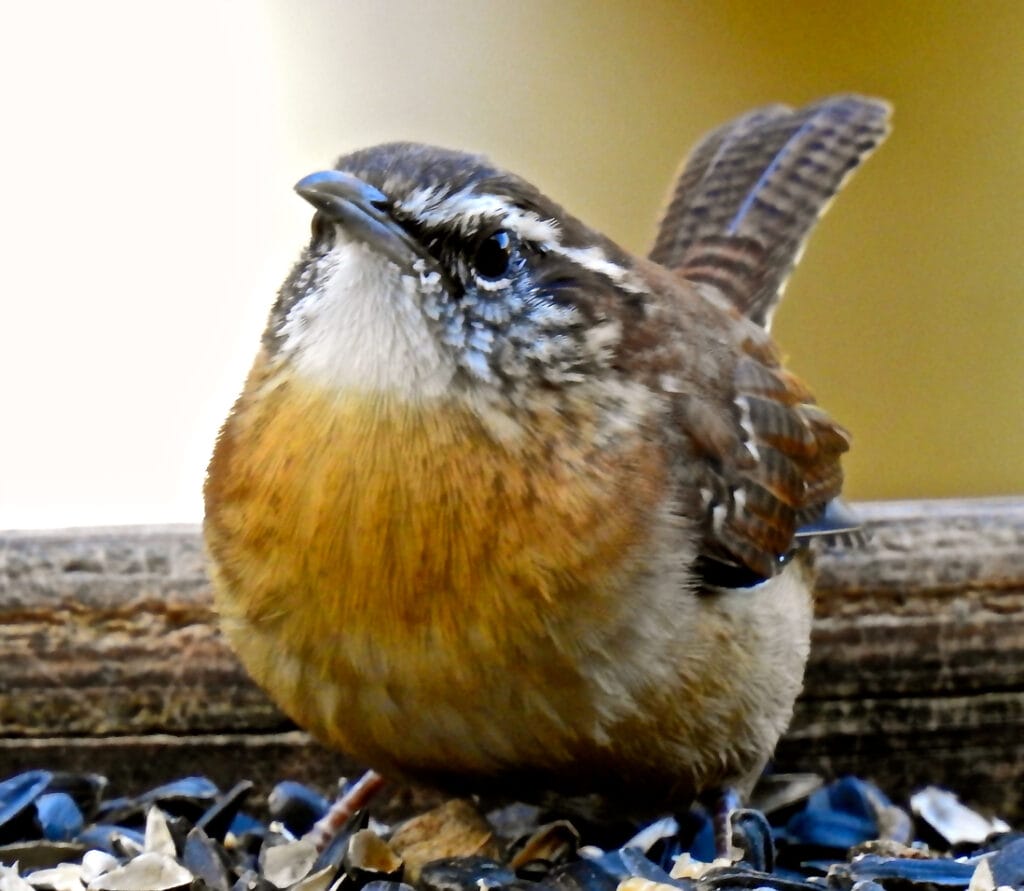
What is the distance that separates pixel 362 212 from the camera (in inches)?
81.9

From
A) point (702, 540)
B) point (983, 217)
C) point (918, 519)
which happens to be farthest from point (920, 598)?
point (983, 217)

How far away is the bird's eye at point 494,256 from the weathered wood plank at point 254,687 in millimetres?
888

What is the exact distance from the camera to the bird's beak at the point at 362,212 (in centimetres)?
207

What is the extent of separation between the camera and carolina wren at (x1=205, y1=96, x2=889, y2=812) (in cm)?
213

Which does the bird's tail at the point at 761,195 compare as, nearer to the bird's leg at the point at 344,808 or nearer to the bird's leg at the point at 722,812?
the bird's leg at the point at 722,812

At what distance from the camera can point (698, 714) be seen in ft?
7.85

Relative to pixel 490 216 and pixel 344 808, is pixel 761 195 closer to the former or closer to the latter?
pixel 490 216

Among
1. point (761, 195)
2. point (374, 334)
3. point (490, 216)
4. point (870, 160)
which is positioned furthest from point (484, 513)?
point (870, 160)

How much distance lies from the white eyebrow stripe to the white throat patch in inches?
3.5

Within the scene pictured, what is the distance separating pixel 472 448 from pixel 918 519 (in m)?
1.07

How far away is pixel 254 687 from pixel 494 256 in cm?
97

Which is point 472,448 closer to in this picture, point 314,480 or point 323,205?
point 314,480

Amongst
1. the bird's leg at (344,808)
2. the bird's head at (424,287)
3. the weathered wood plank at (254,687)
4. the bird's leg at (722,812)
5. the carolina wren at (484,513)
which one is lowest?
the bird's leg at (722,812)

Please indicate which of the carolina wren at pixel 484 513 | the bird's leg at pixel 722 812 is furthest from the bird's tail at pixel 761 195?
the bird's leg at pixel 722 812
